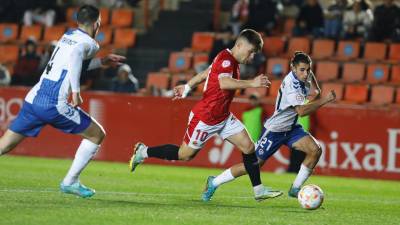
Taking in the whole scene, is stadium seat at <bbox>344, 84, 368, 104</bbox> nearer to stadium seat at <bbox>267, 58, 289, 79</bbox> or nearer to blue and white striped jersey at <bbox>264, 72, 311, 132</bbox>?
stadium seat at <bbox>267, 58, 289, 79</bbox>

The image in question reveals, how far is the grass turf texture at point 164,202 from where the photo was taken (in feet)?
36.2

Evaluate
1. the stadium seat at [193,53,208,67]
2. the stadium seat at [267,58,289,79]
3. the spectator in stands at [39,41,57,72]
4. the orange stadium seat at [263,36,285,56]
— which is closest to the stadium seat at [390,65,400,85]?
the stadium seat at [267,58,289,79]

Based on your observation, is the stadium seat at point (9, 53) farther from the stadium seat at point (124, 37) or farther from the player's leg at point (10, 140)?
the player's leg at point (10, 140)

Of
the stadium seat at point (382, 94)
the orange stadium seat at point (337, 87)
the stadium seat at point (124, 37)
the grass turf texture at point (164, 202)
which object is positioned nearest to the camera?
the grass turf texture at point (164, 202)

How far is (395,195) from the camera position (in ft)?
54.2

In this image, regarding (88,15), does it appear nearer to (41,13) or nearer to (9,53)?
(9,53)

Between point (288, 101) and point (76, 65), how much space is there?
3124 mm

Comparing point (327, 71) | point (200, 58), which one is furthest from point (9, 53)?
Answer: point (327, 71)

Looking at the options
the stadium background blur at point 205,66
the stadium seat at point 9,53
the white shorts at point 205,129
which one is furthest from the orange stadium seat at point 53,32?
the white shorts at point 205,129

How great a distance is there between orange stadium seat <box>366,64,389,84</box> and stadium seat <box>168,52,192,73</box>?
437 centimetres

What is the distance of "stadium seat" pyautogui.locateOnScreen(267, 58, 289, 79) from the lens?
79.7 ft

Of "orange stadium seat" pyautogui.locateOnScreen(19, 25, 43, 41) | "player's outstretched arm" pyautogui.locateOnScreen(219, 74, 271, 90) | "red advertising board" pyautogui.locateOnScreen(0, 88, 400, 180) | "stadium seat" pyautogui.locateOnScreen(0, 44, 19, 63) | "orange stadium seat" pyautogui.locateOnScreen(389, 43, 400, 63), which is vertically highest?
"player's outstretched arm" pyautogui.locateOnScreen(219, 74, 271, 90)

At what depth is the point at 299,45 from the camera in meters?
24.9

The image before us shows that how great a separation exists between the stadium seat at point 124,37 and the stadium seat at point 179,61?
156 cm
